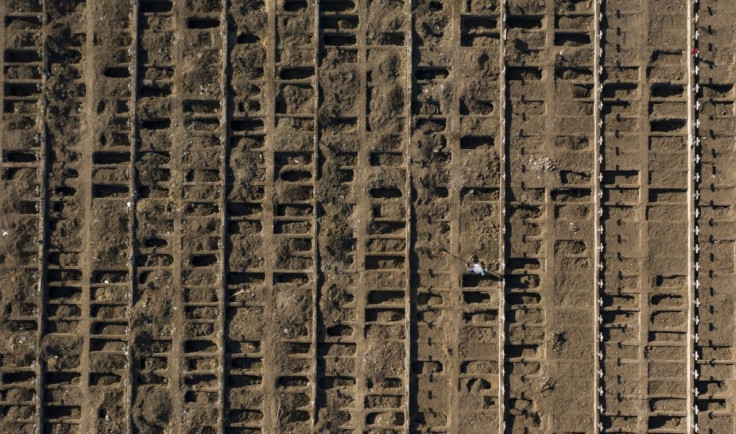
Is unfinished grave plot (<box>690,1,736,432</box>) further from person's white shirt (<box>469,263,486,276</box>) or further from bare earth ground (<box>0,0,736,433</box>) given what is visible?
person's white shirt (<box>469,263,486,276</box>)

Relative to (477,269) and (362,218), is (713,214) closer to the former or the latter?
(477,269)

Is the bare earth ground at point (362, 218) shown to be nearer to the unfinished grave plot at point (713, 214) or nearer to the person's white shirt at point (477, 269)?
the unfinished grave plot at point (713, 214)

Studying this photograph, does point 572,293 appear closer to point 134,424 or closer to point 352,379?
point 352,379

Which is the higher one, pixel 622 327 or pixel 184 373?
pixel 622 327

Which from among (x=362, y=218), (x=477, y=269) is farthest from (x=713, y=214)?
(x=362, y=218)

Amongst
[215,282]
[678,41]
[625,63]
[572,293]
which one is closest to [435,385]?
[572,293]

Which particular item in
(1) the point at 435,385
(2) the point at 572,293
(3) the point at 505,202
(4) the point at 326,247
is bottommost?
(1) the point at 435,385

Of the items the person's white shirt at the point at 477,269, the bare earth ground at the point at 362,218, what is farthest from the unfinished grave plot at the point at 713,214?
the person's white shirt at the point at 477,269
